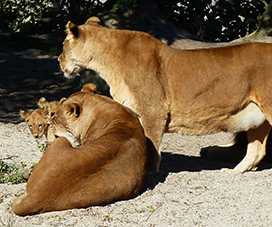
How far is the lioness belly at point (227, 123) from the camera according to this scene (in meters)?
6.22

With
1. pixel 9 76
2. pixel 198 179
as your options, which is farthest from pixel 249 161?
pixel 9 76

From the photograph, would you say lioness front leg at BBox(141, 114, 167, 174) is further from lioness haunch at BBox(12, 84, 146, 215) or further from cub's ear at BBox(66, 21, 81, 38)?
cub's ear at BBox(66, 21, 81, 38)

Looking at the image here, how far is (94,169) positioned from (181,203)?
1.03 metres

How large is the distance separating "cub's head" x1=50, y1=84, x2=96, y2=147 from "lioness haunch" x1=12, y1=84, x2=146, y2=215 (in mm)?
175

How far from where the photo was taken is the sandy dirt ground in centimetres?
472

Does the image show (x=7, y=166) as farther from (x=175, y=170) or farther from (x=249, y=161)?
(x=249, y=161)

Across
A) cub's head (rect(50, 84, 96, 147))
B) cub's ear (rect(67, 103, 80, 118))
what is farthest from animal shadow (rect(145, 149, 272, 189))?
cub's ear (rect(67, 103, 80, 118))

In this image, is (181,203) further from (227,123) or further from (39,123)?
(39,123)

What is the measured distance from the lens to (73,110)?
5.94 m

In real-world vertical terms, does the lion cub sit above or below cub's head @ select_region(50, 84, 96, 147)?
below

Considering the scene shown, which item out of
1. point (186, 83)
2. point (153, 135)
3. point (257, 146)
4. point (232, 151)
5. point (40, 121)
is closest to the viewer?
point (153, 135)

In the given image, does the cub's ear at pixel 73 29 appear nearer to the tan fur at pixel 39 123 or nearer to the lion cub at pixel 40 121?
the lion cub at pixel 40 121


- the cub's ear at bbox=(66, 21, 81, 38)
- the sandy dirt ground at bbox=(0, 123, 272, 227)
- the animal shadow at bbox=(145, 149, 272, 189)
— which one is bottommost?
the animal shadow at bbox=(145, 149, 272, 189)

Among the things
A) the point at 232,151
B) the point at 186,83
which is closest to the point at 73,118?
the point at 186,83
